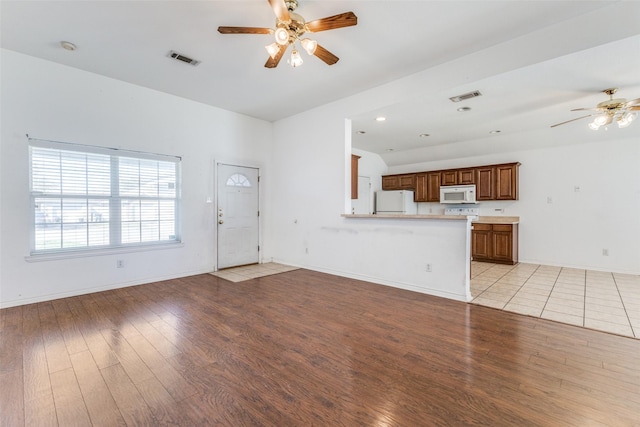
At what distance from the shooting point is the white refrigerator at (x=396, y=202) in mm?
7246

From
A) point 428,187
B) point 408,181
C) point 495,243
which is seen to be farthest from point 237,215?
point 495,243

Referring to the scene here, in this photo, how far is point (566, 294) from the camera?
12.1ft

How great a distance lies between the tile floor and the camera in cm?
462

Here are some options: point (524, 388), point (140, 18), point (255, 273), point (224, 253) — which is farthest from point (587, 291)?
point (140, 18)

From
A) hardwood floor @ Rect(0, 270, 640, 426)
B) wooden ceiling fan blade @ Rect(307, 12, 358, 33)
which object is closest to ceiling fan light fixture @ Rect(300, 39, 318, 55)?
wooden ceiling fan blade @ Rect(307, 12, 358, 33)

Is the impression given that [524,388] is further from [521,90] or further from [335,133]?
[335,133]

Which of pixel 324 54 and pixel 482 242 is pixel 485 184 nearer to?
pixel 482 242

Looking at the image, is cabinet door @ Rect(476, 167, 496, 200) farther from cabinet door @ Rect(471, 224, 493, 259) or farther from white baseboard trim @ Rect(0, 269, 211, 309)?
white baseboard trim @ Rect(0, 269, 211, 309)

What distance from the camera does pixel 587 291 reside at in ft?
12.6

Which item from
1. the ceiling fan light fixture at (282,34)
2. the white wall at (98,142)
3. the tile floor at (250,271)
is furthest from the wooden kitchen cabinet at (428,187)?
the ceiling fan light fixture at (282,34)

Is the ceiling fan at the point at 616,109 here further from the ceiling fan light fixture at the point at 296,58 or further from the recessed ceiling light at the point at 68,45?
the recessed ceiling light at the point at 68,45

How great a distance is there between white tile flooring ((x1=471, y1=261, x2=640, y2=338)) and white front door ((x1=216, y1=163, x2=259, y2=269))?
4.05m

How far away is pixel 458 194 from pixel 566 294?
3.31 metres

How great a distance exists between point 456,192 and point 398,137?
2049 mm
